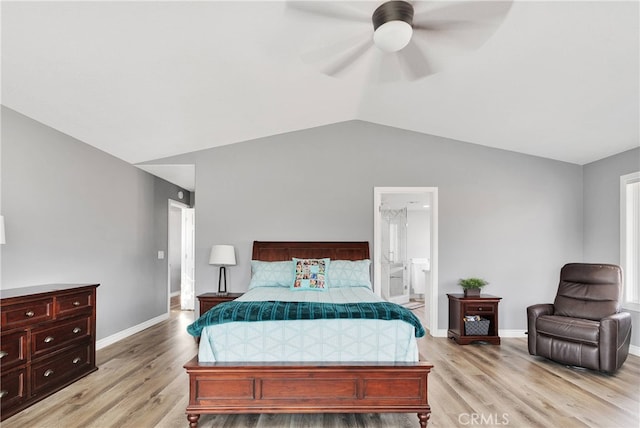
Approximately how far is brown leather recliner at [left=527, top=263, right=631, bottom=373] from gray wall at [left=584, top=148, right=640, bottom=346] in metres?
0.77

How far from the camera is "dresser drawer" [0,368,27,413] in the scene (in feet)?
8.78

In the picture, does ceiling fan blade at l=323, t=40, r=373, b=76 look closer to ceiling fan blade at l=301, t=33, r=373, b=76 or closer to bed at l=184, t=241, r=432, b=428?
ceiling fan blade at l=301, t=33, r=373, b=76

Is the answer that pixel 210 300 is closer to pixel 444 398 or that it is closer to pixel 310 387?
pixel 310 387

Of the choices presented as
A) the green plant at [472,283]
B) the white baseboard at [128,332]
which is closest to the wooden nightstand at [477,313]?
the green plant at [472,283]

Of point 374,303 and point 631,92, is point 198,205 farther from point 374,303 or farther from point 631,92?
point 631,92

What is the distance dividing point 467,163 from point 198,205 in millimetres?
3814

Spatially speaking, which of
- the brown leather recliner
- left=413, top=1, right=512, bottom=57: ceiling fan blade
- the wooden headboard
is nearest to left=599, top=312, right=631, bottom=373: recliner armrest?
the brown leather recliner

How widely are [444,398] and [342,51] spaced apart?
9.27 feet

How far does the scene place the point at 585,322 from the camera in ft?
12.1

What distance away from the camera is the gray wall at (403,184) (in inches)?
203

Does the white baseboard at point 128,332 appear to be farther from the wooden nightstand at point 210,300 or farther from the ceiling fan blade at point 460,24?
the ceiling fan blade at point 460,24

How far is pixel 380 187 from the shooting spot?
520 cm

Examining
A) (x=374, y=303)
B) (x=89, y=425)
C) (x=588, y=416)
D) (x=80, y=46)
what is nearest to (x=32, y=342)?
(x=89, y=425)

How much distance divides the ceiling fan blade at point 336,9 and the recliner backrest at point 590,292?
3.67 m
